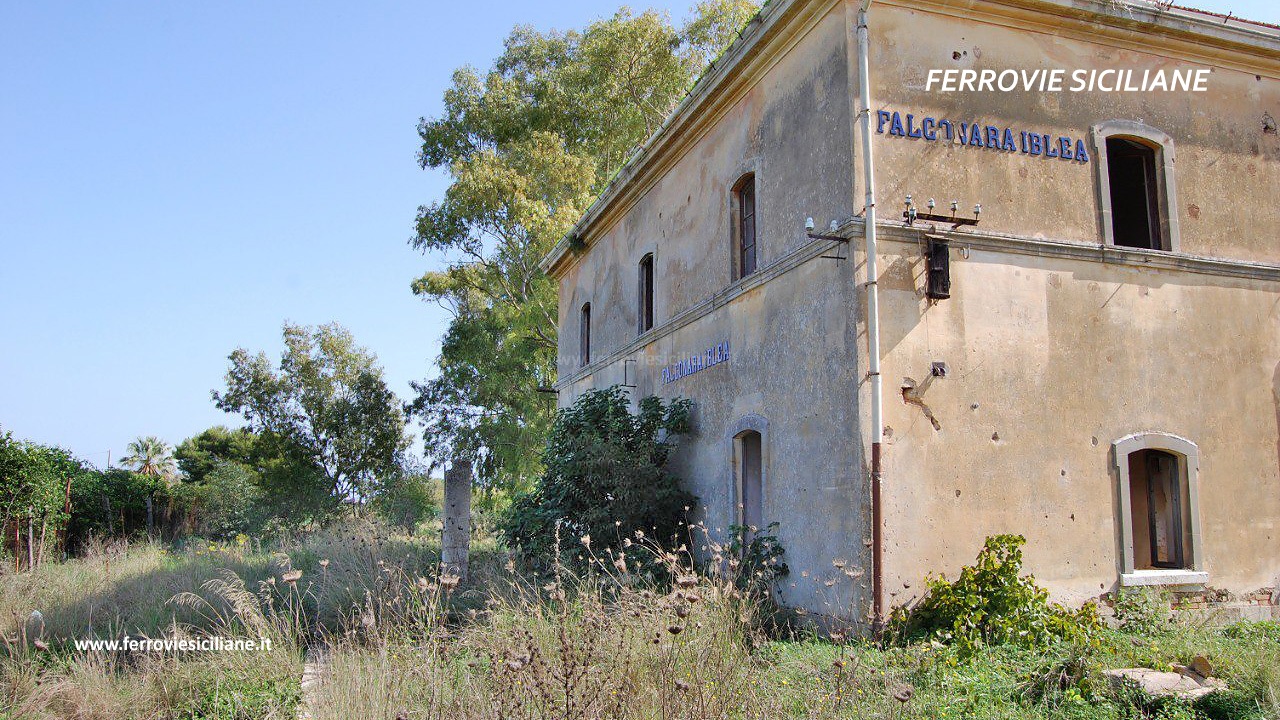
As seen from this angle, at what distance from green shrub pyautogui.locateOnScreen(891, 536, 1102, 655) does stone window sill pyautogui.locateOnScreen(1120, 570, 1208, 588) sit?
1039 millimetres

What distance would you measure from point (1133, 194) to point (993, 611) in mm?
6560

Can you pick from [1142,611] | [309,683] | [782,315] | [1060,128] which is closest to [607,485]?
[782,315]

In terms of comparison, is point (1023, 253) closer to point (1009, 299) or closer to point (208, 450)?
point (1009, 299)

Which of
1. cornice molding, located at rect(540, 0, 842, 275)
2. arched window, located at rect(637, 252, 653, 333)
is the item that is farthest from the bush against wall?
cornice molding, located at rect(540, 0, 842, 275)

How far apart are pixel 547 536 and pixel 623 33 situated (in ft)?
64.4

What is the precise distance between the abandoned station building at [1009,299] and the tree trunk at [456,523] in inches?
160

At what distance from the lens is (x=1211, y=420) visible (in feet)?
36.6

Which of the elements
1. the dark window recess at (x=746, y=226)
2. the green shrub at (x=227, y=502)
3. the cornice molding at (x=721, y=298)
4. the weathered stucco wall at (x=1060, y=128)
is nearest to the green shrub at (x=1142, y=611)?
the weathered stucco wall at (x=1060, y=128)

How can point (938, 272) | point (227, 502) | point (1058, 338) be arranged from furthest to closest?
point (227, 502) < point (1058, 338) < point (938, 272)

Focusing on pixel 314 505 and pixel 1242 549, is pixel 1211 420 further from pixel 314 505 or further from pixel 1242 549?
pixel 314 505

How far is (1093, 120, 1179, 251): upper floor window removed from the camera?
11.4 m

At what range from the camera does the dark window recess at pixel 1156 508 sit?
1086 centimetres

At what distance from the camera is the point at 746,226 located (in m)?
13.4

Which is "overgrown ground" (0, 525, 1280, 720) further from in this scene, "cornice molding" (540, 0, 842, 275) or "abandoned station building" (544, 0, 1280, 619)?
"cornice molding" (540, 0, 842, 275)
